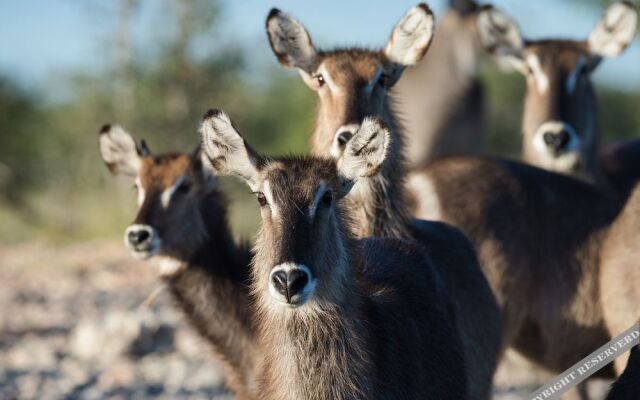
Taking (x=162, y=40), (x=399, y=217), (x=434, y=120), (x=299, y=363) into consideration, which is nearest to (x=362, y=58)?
(x=399, y=217)

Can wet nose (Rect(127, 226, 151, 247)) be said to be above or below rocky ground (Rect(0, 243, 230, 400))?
above

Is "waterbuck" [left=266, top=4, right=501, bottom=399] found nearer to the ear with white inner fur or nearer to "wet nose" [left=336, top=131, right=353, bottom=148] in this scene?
"wet nose" [left=336, top=131, right=353, bottom=148]

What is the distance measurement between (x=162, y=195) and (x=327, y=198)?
122 inches

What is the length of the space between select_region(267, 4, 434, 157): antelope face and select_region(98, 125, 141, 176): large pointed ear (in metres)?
1.78

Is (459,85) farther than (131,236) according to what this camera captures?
Yes

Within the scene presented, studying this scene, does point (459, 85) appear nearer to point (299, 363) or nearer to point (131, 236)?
point (131, 236)

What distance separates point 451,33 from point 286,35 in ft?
25.0

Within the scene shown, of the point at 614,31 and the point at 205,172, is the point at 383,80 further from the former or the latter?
the point at 614,31

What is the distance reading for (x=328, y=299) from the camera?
16.8 feet

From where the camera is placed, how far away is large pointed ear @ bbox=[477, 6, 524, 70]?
8.95 meters

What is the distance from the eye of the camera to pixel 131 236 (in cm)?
776

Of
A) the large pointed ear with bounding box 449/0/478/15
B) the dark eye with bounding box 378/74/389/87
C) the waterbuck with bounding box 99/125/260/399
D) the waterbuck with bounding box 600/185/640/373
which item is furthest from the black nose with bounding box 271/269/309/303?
the large pointed ear with bounding box 449/0/478/15

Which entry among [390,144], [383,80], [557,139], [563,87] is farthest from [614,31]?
[390,144]

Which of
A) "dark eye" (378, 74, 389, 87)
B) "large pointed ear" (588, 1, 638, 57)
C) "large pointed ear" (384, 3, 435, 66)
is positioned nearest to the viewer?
"dark eye" (378, 74, 389, 87)
